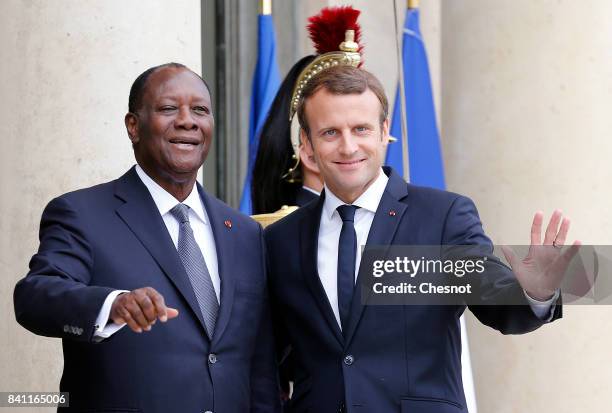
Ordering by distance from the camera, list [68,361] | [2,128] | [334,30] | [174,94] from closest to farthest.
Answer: [68,361] < [174,94] < [2,128] < [334,30]

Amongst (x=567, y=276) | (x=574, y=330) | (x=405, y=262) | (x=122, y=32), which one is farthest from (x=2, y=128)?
(x=574, y=330)

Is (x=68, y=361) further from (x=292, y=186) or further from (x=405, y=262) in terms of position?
(x=292, y=186)

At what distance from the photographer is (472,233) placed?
3898 millimetres

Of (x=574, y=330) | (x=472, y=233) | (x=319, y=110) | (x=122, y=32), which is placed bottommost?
(x=574, y=330)

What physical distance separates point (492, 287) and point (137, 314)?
1.14 metres

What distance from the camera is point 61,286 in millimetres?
3486

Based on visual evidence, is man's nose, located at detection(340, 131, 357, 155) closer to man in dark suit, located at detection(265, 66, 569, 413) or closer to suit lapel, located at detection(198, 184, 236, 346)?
man in dark suit, located at detection(265, 66, 569, 413)

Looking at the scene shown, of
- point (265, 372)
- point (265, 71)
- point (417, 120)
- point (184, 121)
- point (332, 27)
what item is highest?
point (265, 71)

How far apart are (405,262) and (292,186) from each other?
183 cm

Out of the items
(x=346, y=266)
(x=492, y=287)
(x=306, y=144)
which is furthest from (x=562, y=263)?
(x=306, y=144)

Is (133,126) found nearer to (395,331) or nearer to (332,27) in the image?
(395,331)

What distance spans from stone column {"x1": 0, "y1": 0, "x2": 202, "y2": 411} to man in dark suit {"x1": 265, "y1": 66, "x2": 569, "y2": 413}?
43.4 inches

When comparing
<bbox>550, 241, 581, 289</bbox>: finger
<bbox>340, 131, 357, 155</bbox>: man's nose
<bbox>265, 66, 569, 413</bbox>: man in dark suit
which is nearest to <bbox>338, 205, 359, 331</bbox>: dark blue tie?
<bbox>265, 66, 569, 413</bbox>: man in dark suit

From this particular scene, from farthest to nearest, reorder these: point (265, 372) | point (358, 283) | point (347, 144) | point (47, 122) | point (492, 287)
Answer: point (47, 122), point (265, 372), point (347, 144), point (358, 283), point (492, 287)
